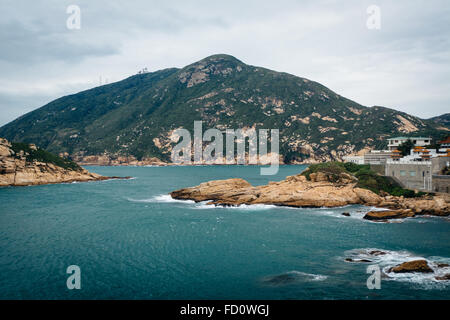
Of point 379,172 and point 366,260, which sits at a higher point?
point 379,172

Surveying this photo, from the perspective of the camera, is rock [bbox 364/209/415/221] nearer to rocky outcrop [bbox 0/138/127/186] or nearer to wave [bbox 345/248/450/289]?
wave [bbox 345/248/450/289]

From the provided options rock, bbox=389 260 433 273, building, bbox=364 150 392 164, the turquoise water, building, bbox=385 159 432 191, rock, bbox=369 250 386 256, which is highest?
building, bbox=364 150 392 164

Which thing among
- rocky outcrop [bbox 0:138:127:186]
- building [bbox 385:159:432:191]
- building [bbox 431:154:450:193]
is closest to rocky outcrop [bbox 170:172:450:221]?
building [bbox 431:154:450:193]

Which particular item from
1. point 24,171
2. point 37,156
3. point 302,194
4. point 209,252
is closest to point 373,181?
point 302,194

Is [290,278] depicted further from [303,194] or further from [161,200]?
[161,200]
